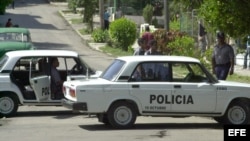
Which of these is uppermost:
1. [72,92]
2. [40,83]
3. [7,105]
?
[72,92]

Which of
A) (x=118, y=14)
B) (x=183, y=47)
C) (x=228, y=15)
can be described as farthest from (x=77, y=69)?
(x=118, y=14)

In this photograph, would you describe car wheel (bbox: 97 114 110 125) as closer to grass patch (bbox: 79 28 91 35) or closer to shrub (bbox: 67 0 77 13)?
grass patch (bbox: 79 28 91 35)

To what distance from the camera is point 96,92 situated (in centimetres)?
1447

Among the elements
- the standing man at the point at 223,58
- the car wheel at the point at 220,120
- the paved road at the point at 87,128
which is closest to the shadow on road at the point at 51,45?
the paved road at the point at 87,128

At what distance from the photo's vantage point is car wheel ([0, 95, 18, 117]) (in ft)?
55.4

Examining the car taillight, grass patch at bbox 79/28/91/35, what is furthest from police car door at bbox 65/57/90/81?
grass patch at bbox 79/28/91/35

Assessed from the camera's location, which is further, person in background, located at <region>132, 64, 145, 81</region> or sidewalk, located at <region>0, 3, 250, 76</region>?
sidewalk, located at <region>0, 3, 250, 76</region>

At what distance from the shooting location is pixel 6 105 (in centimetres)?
1691

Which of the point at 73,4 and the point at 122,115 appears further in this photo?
the point at 73,4

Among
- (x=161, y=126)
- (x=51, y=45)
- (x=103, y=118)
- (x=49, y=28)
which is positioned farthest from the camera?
(x=49, y=28)

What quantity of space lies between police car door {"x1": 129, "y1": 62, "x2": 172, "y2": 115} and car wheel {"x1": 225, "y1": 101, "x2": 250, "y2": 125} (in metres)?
1.30

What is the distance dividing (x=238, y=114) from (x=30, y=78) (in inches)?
198

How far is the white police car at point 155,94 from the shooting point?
14.5 m

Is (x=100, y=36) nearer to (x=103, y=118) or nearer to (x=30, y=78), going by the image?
(x=30, y=78)
